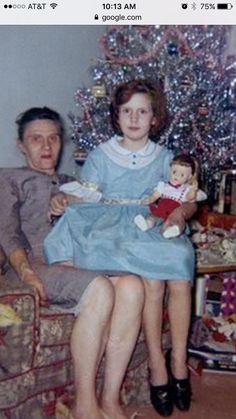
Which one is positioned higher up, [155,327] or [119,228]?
[119,228]

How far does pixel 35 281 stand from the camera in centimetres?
115

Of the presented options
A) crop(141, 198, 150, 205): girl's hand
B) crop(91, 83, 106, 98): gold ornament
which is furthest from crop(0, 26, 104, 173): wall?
crop(141, 198, 150, 205): girl's hand

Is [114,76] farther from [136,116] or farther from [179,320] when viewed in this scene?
[179,320]

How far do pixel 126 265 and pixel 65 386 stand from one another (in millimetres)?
269

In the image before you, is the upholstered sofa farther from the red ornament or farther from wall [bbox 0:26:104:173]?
the red ornament

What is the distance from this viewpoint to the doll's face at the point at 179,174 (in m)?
1.19

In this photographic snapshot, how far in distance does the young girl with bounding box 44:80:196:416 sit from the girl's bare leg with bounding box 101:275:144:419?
0.04 metres

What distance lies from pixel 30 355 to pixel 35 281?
0.14 meters

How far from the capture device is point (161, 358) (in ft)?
3.96

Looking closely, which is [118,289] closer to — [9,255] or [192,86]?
[9,255]
